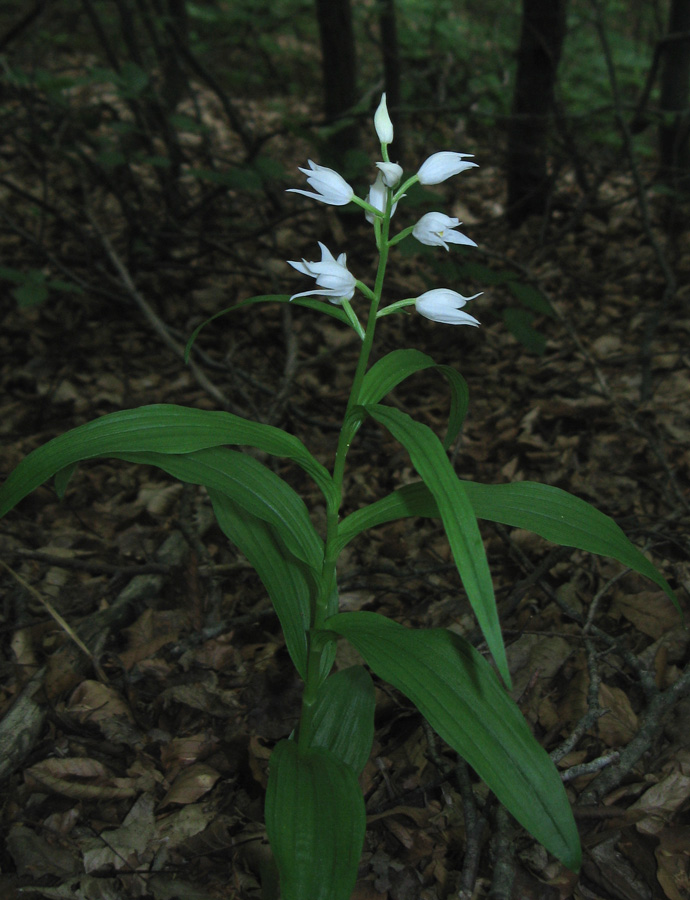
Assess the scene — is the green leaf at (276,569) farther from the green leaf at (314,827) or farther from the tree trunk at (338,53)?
the tree trunk at (338,53)

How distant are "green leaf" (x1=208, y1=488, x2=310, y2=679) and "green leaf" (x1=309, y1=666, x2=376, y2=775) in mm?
78

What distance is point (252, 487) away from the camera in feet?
4.52

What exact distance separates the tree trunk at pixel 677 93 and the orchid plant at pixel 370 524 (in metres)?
4.35

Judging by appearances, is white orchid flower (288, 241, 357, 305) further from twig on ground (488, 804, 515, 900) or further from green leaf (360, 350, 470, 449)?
twig on ground (488, 804, 515, 900)

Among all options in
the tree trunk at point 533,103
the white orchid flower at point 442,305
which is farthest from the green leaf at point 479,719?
the tree trunk at point 533,103

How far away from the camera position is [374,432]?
3102mm

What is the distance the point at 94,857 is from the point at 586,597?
4.86ft

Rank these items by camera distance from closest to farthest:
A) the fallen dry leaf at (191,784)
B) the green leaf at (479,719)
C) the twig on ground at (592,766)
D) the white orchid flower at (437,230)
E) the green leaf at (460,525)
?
the green leaf at (460,525), the green leaf at (479,719), the white orchid flower at (437,230), the twig on ground at (592,766), the fallen dry leaf at (191,784)

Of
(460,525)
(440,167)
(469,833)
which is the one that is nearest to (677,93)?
(440,167)

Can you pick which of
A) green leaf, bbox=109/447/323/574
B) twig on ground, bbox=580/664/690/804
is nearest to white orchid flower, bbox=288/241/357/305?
green leaf, bbox=109/447/323/574

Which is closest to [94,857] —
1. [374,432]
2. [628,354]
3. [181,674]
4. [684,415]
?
[181,674]

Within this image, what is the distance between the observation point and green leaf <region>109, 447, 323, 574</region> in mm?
1335

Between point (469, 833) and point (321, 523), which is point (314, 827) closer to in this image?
point (469, 833)

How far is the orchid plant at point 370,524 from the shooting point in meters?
1.09
